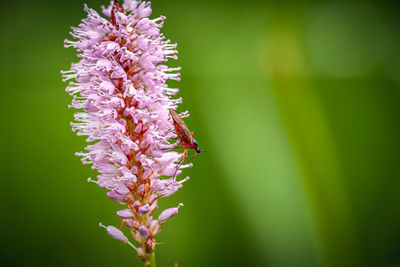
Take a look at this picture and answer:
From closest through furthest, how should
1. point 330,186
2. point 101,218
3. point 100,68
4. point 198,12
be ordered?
point 100,68
point 101,218
point 330,186
point 198,12

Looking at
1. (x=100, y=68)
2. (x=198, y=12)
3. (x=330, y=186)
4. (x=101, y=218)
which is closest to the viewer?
(x=100, y=68)

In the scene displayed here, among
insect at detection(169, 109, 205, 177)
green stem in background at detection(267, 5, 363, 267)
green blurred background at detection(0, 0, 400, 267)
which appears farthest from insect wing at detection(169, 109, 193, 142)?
green stem in background at detection(267, 5, 363, 267)

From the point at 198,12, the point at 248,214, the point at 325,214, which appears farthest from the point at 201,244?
the point at 198,12

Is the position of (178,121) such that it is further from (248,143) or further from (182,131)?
(248,143)

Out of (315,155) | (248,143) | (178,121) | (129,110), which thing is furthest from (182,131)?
(315,155)

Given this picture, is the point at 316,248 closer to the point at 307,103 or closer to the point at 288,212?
the point at 288,212

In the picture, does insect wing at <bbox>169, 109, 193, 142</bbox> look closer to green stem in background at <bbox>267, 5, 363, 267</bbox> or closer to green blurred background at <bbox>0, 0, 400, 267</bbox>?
green blurred background at <bbox>0, 0, 400, 267</bbox>
